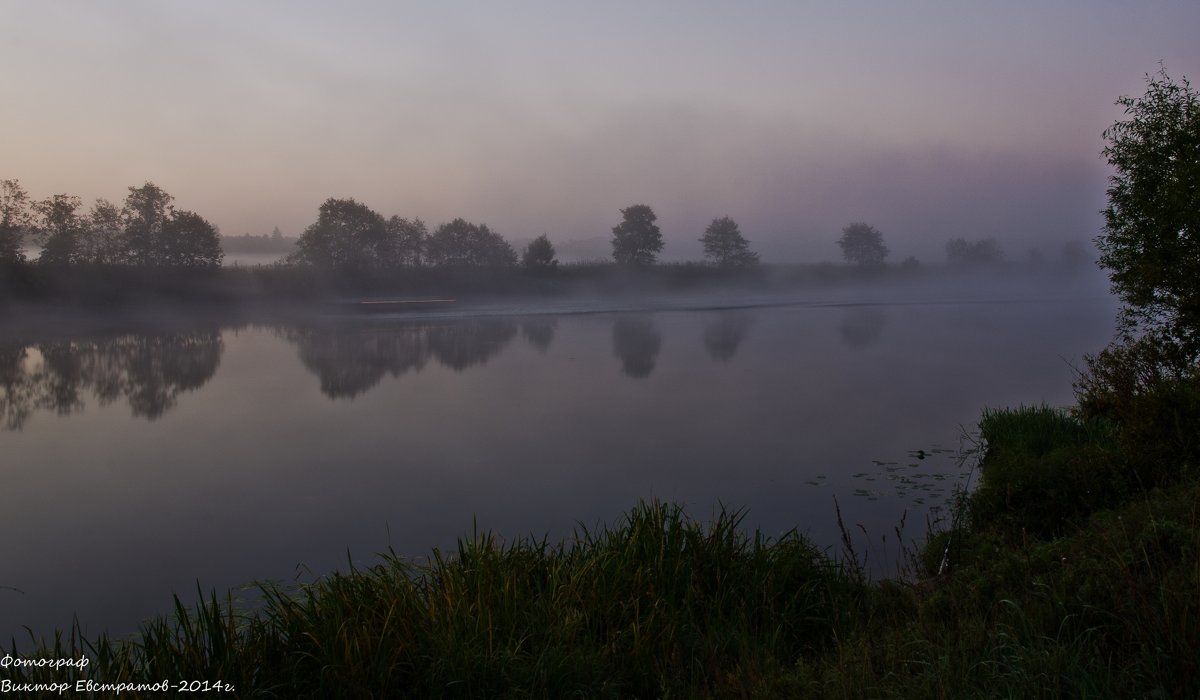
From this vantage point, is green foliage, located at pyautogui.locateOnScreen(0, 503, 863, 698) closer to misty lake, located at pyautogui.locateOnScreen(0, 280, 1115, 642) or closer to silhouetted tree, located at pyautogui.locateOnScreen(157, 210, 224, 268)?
misty lake, located at pyautogui.locateOnScreen(0, 280, 1115, 642)

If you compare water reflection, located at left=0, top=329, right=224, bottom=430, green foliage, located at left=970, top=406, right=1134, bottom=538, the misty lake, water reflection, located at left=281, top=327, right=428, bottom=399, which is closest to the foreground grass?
green foliage, located at left=970, top=406, right=1134, bottom=538

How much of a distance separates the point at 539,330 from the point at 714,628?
39129 mm

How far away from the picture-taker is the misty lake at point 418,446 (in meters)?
8.97

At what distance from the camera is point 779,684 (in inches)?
167

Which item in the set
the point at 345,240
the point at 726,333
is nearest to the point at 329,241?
the point at 345,240

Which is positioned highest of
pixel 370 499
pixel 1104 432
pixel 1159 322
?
pixel 1159 322

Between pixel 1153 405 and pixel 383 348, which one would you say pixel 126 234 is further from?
pixel 1153 405

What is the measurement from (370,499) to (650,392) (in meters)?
11.2

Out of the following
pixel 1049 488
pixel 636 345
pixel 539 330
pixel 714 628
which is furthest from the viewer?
pixel 539 330

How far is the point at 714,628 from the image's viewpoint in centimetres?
538

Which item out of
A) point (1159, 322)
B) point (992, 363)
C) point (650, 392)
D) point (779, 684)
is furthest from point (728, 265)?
point (779, 684)

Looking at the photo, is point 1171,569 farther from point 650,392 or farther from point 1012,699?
point 650,392

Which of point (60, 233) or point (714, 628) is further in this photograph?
point (60, 233)

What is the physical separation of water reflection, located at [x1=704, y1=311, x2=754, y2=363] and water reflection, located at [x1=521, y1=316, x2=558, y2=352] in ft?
25.4
